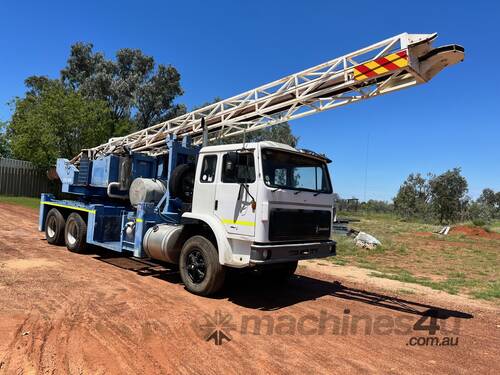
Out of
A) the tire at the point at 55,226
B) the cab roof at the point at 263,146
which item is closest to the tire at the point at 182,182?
the cab roof at the point at 263,146

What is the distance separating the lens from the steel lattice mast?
6156 mm

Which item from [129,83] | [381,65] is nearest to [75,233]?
→ [381,65]

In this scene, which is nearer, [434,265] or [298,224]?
[298,224]

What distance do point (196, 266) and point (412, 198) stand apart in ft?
174

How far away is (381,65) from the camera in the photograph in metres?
6.43

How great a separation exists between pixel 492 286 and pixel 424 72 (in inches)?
281

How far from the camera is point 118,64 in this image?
42719mm

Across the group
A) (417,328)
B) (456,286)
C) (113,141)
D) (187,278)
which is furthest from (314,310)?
(113,141)

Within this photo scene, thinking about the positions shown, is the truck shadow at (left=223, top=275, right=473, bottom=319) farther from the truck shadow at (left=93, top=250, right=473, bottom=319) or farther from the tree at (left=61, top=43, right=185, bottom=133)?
the tree at (left=61, top=43, right=185, bottom=133)

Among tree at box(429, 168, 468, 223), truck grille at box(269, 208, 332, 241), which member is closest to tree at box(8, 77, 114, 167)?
truck grille at box(269, 208, 332, 241)

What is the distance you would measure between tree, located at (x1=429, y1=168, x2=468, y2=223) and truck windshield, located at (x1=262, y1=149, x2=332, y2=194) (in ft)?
150

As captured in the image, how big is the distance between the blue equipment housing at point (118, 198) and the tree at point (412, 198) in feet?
154

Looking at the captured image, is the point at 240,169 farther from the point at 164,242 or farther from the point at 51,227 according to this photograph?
the point at 51,227

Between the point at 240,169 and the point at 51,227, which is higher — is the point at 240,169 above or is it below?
above
